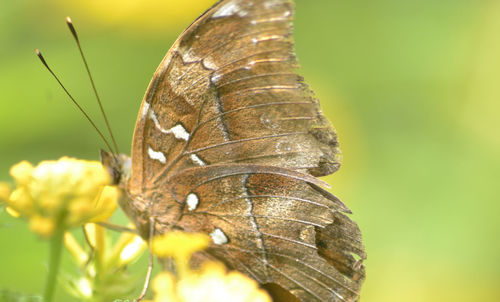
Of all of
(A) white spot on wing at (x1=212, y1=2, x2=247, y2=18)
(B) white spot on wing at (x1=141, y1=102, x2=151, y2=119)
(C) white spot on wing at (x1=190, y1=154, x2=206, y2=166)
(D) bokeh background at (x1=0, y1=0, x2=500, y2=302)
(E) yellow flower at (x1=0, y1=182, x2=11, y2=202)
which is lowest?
(D) bokeh background at (x1=0, y1=0, x2=500, y2=302)

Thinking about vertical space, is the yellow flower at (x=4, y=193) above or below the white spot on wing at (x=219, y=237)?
above

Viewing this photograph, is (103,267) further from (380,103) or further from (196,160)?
(380,103)

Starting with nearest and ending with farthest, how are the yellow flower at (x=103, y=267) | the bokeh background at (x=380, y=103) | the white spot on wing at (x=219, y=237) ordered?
the yellow flower at (x=103, y=267), the white spot on wing at (x=219, y=237), the bokeh background at (x=380, y=103)

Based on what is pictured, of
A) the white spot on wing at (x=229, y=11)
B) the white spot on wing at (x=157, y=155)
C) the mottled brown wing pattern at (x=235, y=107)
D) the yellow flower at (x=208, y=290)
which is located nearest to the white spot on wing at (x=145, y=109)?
the mottled brown wing pattern at (x=235, y=107)

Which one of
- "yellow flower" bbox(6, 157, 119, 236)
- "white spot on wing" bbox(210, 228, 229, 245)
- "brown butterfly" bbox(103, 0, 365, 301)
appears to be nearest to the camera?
"yellow flower" bbox(6, 157, 119, 236)

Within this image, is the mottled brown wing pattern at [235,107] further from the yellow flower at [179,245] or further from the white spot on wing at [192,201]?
the yellow flower at [179,245]

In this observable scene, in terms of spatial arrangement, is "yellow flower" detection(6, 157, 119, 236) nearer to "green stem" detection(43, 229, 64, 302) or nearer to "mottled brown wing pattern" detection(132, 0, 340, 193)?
"green stem" detection(43, 229, 64, 302)

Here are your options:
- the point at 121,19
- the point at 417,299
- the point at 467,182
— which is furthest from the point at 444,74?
the point at 121,19

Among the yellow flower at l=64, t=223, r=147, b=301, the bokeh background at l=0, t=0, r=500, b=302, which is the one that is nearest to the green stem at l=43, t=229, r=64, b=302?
the yellow flower at l=64, t=223, r=147, b=301
